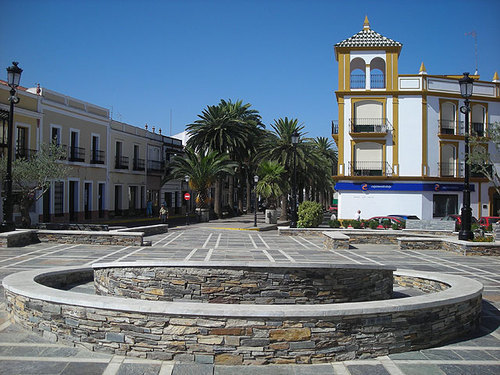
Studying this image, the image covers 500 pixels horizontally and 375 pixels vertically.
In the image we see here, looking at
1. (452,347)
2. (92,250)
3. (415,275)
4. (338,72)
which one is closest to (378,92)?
(338,72)

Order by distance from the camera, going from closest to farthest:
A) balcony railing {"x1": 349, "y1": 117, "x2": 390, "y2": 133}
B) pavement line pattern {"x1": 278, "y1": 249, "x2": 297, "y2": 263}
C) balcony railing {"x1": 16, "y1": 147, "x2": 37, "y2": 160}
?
pavement line pattern {"x1": 278, "y1": 249, "x2": 297, "y2": 263} → balcony railing {"x1": 16, "y1": 147, "x2": 37, "y2": 160} → balcony railing {"x1": 349, "y1": 117, "x2": 390, "y2": 133}

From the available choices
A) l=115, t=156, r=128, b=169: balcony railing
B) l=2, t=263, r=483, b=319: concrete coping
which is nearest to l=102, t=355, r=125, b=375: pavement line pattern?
l=2, t=263, r=483, b=319: concrete coping

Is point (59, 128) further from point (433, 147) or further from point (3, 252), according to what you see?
point (433, 147)

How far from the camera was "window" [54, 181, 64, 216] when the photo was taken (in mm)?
32875

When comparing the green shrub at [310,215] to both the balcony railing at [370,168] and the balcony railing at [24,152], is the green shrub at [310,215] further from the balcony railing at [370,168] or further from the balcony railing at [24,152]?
the balcony railing at [24,152]

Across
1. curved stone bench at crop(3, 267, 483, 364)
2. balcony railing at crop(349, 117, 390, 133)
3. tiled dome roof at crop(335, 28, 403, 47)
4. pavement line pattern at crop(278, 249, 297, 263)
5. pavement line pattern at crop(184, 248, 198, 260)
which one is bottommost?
pavement line pattern at crop(278, 249, 297, 263)

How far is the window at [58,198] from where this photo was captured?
1294 inches

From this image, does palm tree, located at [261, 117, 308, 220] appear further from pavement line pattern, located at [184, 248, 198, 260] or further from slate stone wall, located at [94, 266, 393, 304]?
slate stone wall, located at [94, 266, 393, 304]

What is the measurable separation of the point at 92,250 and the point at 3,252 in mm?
2812

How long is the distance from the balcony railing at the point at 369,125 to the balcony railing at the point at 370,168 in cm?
247

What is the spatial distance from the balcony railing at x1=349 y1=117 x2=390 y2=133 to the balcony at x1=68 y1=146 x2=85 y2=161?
21.0 metres

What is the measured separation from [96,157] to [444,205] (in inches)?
1109

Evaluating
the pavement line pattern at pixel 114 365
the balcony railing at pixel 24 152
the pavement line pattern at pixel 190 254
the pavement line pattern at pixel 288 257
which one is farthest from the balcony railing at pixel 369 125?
the pavement line pattern at pixel 114 365

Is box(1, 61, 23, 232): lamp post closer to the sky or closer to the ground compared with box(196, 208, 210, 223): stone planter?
closer to the sky
